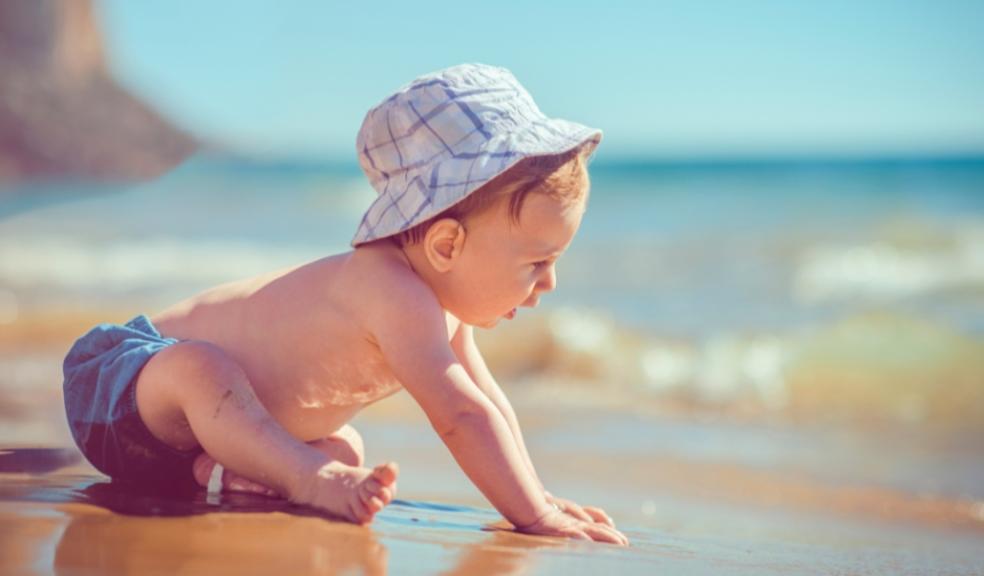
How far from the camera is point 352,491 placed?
1794 mm

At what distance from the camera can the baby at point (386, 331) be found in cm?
194

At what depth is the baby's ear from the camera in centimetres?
204

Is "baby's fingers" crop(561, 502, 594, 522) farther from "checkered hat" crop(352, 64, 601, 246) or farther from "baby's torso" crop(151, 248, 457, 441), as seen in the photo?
"checkered hat" crop(352, 64, 601, 246)

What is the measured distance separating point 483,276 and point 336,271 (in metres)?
0.26

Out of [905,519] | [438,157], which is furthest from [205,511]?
[905,519]

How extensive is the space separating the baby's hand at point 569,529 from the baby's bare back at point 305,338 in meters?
0.39

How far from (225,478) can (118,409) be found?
0.22 meters

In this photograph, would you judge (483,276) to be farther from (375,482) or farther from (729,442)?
(729,442)

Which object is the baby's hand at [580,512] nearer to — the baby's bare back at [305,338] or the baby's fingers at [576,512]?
the baby's fingers at [576,512]

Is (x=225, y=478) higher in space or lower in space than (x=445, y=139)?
lower

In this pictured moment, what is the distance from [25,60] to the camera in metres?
24.6

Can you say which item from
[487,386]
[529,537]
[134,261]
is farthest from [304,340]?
[134,261]

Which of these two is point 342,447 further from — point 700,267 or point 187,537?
point 700,267

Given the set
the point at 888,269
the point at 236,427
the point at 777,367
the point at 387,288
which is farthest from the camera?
the point at 888,269
